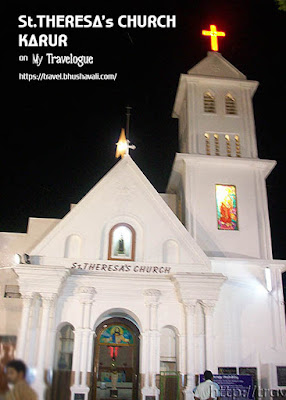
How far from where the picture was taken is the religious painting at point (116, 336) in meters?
17.2

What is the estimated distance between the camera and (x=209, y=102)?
21969mm

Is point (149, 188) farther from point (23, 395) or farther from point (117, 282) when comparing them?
point (23, 395)

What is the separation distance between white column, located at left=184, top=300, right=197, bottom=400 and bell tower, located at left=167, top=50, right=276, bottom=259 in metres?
3.19

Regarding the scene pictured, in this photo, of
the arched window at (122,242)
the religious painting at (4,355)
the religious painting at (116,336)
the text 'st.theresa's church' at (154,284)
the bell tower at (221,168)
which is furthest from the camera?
the bell tower at (221,168)

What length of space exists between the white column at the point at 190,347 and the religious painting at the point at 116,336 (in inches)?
109

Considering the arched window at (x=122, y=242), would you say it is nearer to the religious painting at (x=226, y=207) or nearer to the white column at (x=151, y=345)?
the white column at (x=151, y=345)

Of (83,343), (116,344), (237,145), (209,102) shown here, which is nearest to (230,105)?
(209,102)

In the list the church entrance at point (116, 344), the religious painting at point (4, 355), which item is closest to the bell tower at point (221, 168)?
the church entrance at point (116, 344)

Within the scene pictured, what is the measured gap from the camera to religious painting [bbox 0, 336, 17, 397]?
4.97 metres

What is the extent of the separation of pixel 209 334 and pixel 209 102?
38.2 feet

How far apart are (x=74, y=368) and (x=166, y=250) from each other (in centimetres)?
545

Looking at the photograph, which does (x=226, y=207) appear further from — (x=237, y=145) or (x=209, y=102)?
(x=209, y=102)

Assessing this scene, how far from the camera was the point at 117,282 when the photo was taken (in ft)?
54.0

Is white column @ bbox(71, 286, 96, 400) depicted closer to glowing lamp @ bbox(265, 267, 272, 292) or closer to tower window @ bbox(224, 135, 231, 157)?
glowing lamp @ bbox(265, 267, 272, 292)
